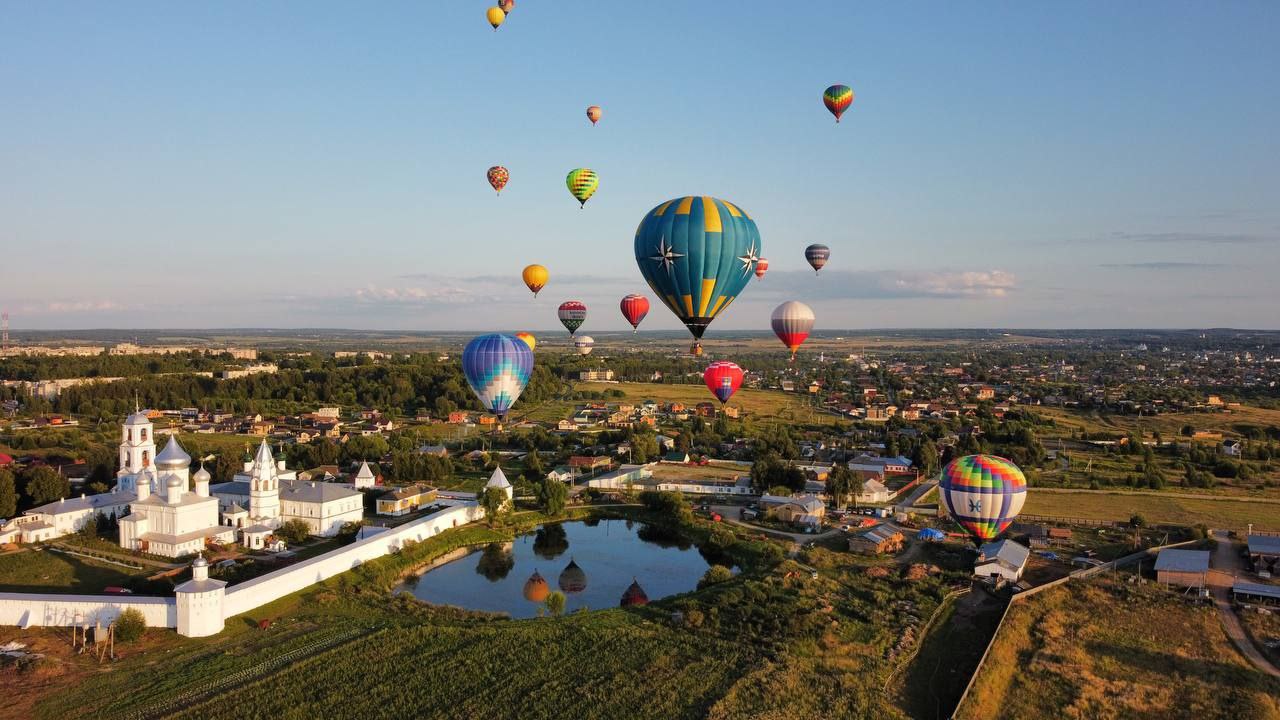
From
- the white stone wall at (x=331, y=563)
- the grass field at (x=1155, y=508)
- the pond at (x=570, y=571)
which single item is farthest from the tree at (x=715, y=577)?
the grass field at (x=1155, y=508)

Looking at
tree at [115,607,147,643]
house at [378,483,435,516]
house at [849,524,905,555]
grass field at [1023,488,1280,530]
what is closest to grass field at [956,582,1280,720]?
house at [849,524,905,555]

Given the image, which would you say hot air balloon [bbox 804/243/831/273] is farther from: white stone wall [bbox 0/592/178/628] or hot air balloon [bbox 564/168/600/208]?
white stone wall [bbox 0/592/178/628]

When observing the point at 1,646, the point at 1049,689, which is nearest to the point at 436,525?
the point at 1,646

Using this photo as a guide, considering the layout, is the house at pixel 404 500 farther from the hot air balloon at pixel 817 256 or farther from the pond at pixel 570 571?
the hot air balloon at pixel 817 256

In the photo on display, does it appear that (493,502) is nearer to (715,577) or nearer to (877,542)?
(715,577)

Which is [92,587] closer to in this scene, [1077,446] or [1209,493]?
[1209,493]

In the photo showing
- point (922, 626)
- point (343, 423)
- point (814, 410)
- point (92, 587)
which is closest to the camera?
point (922, 626)

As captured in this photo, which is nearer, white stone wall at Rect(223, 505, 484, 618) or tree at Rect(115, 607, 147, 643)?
tree at Rect(115, 607, 147, 643)

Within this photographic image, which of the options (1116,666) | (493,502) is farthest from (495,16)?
(1116,666)
